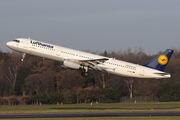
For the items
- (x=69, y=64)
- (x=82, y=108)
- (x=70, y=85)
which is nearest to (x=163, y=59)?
(x=82, y=108)

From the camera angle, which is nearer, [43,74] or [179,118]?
[179,118]

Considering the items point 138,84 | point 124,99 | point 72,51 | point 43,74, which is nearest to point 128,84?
point 138,84

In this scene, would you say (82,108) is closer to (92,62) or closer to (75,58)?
(92,62)

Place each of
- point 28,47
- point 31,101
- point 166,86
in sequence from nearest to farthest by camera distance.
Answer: point 28,47, point 31,101, point 166,86

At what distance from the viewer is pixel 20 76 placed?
10369 cm

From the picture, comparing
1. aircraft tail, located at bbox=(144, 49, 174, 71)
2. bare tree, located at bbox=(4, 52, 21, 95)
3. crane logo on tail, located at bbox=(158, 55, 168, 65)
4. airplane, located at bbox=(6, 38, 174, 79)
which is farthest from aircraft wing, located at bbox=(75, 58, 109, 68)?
bare tree, located at bbox=(4, 52, 21, 95)

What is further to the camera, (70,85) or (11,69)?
(11,69)

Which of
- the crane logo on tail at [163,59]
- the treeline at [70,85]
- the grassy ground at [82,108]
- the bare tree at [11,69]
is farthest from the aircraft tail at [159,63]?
the bare tree at [11,69]

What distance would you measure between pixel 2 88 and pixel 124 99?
35566mm

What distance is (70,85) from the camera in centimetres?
9856

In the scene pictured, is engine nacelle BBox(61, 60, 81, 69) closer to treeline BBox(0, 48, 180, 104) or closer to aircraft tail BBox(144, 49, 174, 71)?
aircraft tail BBox(144, 49, 174, 71)

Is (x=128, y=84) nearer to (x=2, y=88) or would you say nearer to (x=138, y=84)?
(x=138, y=84)

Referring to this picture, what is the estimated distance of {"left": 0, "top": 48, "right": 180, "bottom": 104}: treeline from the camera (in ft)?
280

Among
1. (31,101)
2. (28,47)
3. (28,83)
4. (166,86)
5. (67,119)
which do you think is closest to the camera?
(67,119)
